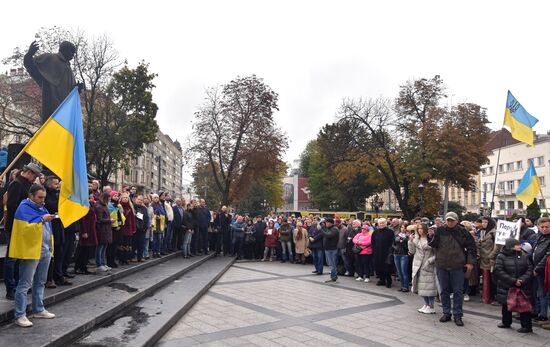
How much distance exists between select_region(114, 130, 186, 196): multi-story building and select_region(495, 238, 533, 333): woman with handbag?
4675cm

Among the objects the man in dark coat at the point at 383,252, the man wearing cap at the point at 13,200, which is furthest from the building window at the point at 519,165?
the man wearing cap at the point at 13,200

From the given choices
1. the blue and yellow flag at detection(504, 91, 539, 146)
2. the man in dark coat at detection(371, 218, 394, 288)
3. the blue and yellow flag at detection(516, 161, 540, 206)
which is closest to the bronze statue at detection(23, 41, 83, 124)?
the man in dark coat at detection(371, 218, 394, 288)

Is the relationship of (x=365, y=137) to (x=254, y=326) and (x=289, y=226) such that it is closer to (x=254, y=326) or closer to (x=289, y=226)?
(x=289, y=226)

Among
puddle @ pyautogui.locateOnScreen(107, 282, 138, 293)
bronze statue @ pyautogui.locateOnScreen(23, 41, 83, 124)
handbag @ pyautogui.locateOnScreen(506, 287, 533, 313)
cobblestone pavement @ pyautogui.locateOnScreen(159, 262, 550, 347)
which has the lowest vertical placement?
cobblestone pavement @ pyautogui.locateOnScreen(159, 262, 550, 347)

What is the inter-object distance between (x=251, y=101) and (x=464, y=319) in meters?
24.3

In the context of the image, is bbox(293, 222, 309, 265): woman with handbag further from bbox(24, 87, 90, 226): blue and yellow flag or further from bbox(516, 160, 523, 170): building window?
bbox(516, 160, 523, 170): building window

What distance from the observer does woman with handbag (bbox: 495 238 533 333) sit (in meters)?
6.65

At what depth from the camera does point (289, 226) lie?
58.9 ft

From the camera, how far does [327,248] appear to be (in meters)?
12.5

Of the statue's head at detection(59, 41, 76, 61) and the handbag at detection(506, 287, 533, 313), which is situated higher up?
the statue's head at detection(59, 41, 76, 61)

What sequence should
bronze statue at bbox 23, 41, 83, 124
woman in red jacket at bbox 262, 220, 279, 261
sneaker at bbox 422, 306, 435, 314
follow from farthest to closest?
woman in red jacket at bbox 262, 220, 279, 261 < bronze statue at bbox 23, 41, 83, 124 < sneaker at bbox 422, 306, 435, 314

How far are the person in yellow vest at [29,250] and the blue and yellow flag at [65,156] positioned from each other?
0.28m

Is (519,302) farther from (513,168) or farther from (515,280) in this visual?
(513,168)

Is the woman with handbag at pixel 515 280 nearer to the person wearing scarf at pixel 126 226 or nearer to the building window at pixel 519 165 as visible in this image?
the person wearing scarf at pixel 126 226
